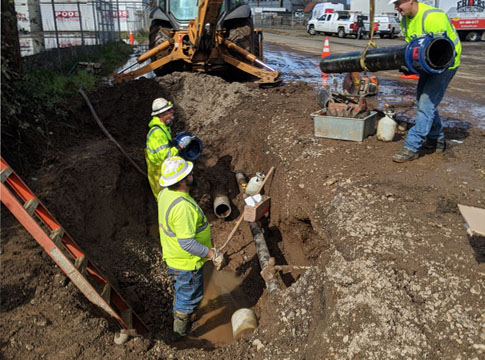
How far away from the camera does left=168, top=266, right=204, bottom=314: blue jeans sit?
446cm

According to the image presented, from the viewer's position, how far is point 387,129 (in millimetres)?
5992

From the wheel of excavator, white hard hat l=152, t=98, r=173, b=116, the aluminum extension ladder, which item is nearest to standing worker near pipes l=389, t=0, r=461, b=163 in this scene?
white hard hat l=152, t=98, r=173, b=116

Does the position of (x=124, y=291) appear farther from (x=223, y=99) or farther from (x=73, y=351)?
(x=223, y=99)

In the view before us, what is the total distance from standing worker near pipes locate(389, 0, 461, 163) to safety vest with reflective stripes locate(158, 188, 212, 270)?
9.26 feet

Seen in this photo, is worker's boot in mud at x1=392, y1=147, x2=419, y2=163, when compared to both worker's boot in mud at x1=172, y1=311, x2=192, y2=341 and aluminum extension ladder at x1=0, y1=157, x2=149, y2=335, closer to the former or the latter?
worker's boot in mud at x1=172, y1=311, x2=192, y2=341

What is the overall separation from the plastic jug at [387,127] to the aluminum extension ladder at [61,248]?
422 cm

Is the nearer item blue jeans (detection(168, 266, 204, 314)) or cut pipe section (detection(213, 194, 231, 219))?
blue jeans (detection(168, 266, 204, 314))

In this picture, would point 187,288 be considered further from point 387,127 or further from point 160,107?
point 387,127

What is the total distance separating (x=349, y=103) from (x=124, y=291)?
423 cm

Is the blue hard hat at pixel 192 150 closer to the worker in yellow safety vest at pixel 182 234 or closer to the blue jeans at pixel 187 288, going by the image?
the worker in yellow safety vest at pixel 182 234

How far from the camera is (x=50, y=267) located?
4.28 meters

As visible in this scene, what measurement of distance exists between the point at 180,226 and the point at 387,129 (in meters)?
3.58

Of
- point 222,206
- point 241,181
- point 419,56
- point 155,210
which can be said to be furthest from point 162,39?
point 419,56

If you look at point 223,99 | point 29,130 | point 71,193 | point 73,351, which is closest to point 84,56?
point 223,99
